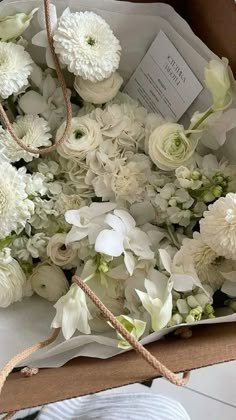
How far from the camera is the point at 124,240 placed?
755mm

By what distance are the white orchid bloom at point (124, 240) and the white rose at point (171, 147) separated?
0.07 meters

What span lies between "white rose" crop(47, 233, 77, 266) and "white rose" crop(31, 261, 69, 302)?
1 cm

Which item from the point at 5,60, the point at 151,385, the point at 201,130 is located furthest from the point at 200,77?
the point at 151,385

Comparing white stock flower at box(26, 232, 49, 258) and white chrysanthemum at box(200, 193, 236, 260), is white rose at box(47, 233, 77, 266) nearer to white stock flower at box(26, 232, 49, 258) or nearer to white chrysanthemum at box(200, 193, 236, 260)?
white stock flower at box(26, 232, 49, 258)

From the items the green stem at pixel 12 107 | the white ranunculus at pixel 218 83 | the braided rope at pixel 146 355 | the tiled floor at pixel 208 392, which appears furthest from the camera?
the tiled floor at pixel 208 392

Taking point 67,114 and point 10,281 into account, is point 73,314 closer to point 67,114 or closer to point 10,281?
point 10,281

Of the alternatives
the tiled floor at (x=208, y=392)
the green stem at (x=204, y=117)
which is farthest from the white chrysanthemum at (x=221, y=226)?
the tiled floor at (x=208, y=392)

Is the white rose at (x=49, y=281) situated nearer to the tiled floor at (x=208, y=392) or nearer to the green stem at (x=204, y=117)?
Answer: the green stem at (x=204, y=117)

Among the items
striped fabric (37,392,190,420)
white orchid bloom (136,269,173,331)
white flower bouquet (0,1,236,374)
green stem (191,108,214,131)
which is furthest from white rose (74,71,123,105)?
striped fabric (37,392,190,420)

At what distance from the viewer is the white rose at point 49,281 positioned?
0.81m

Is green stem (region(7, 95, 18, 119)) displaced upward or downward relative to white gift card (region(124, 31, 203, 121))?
downward

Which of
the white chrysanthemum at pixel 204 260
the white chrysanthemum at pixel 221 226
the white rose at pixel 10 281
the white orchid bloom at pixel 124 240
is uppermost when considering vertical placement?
the white chrysanthemum at pixel 221 226

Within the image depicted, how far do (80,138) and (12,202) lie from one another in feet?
0.38

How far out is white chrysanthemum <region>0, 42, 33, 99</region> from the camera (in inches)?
31.5
